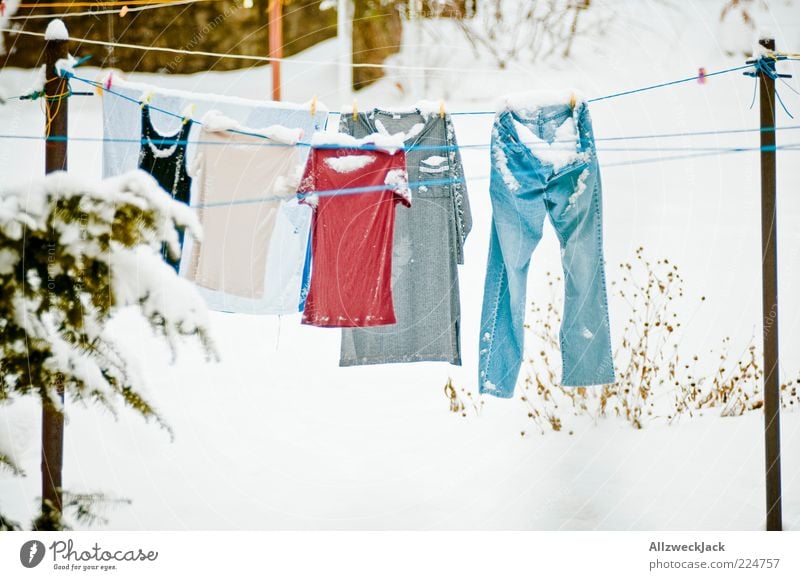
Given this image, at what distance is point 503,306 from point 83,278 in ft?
3.21

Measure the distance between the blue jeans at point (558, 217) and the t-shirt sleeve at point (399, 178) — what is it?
213 mm

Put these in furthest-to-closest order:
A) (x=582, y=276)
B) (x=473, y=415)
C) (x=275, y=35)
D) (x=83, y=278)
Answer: (x=275, y=35)
(x=473, y=415)
(x=582, y=276)
(x=83, y=278)

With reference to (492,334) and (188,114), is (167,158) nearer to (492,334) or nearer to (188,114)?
(188,114)

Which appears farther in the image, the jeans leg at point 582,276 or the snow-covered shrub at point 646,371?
the snow-covered shrub at point 646,371

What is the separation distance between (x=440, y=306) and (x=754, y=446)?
38.6 inches

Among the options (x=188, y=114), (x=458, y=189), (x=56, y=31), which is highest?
(x=56, y=31)

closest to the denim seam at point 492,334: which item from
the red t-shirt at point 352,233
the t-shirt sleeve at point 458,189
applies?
the t-shirt sleeve at point 458,189

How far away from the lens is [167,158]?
1.86m

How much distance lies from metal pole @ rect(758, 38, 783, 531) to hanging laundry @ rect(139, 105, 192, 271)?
1343 mm

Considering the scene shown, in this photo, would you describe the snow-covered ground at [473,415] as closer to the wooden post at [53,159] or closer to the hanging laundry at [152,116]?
the wooden post at [53,159]

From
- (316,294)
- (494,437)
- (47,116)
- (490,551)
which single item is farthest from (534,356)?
(47,116)

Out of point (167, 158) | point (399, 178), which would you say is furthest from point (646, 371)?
point (167, 158)

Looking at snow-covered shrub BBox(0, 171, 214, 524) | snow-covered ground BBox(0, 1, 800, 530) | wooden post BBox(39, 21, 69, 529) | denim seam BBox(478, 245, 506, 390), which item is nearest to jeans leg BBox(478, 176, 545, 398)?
denim seam BBox(478, 245, 506, 390)

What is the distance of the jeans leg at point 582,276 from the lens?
184cm
